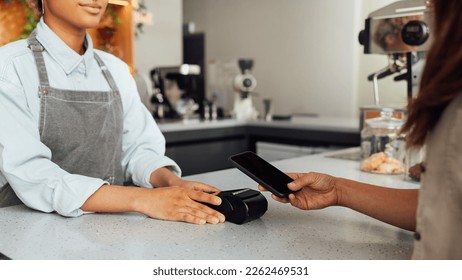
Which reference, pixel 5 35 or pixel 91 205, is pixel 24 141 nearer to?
pixel 91 205

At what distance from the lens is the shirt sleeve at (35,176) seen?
0.97 m

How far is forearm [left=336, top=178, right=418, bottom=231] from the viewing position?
2.88 feet

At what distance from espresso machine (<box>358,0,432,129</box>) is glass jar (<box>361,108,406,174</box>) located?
7 centimetres

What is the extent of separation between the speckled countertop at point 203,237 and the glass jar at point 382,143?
20.9 inches

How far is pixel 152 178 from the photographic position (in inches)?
49.8

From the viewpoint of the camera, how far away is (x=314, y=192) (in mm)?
974

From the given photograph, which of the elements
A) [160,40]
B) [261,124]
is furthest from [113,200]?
[160,40]

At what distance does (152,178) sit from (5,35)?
2.14m

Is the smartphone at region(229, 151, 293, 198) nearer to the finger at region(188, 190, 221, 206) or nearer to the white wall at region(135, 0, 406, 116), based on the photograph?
the finger at region(188, 190, 221, 206)

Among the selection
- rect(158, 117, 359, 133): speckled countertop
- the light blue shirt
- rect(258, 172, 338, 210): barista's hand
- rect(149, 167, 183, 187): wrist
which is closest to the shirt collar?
the light blue shirt

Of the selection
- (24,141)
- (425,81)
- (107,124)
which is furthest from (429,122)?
(107,124)
